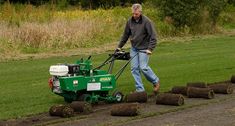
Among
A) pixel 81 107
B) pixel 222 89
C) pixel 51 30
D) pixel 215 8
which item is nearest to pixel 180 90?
pixel 222 89

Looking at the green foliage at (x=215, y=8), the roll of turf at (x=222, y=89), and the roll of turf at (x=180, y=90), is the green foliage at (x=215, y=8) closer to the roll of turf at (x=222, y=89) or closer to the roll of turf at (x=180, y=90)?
the roll of turf at (x=222, y=89)

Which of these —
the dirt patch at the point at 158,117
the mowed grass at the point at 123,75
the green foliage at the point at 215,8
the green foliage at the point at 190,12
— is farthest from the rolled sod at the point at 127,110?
the green foliage at the point at 215,8

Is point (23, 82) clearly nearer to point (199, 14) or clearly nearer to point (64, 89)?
point (64, 89)

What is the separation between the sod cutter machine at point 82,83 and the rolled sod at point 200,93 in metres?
1.53

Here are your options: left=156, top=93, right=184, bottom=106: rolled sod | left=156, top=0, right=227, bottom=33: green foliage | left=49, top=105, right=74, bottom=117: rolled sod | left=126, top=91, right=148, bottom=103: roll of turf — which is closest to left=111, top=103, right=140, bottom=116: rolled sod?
left=49, top=105, right=74, bottom=117: rolled sod

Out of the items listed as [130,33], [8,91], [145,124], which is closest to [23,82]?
[8,91]

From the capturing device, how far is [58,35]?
992 inches

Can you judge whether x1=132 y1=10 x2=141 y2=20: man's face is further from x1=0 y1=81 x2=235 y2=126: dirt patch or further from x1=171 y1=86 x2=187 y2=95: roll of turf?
x1=0 y1=81 x2=235 y2=126: dirt patch

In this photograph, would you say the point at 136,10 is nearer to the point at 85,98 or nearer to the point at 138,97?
the point at 138,97

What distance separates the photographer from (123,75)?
624 inches

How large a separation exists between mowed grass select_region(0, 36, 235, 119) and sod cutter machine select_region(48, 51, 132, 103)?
546 millimetres

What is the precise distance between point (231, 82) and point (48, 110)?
5482 mm

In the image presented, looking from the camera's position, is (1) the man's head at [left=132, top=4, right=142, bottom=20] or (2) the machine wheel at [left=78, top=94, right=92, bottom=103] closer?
(2) the machine wheel at [left=78, top=94, right=92, bottom=103]

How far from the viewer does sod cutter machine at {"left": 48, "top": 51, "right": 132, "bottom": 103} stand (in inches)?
411
